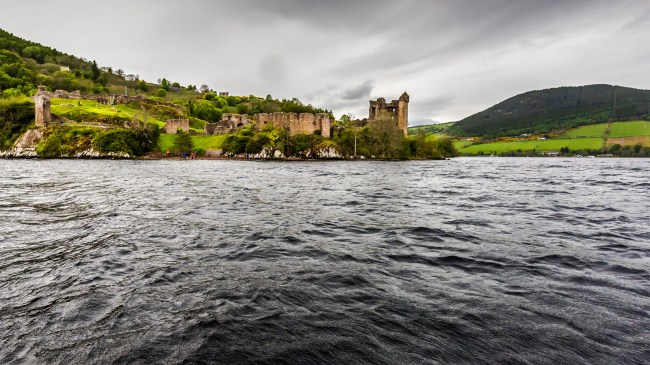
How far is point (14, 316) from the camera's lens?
15.6 ft

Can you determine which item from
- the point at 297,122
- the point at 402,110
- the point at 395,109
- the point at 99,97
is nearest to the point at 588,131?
the point at 402,110

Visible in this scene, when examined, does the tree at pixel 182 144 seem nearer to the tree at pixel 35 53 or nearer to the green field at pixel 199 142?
the green field at pixel 199 142

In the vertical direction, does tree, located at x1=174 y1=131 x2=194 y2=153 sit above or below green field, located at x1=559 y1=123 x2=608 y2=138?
below

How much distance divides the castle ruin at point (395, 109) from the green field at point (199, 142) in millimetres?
45371

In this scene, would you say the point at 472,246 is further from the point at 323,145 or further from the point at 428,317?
the point at 323,145

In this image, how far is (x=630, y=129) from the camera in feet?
431

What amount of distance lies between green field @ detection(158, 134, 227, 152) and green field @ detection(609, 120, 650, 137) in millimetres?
147357

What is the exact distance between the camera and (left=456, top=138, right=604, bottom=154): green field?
126m

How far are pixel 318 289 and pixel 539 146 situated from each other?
16121 centimetres

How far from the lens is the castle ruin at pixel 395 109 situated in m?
103

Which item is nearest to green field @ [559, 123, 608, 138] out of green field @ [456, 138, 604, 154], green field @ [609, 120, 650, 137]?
green field @ [609, 120, 650, 137]

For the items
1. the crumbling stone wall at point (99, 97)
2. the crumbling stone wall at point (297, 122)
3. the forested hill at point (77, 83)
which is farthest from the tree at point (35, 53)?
the crumbling stone wall at point (297, 122)

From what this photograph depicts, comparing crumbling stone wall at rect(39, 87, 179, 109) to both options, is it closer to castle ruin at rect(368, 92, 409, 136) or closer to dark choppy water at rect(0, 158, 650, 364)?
castle ruin at rect(368, 92, 409, 136)

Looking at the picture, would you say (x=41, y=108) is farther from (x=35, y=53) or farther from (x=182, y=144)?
(x=35, y=53)
